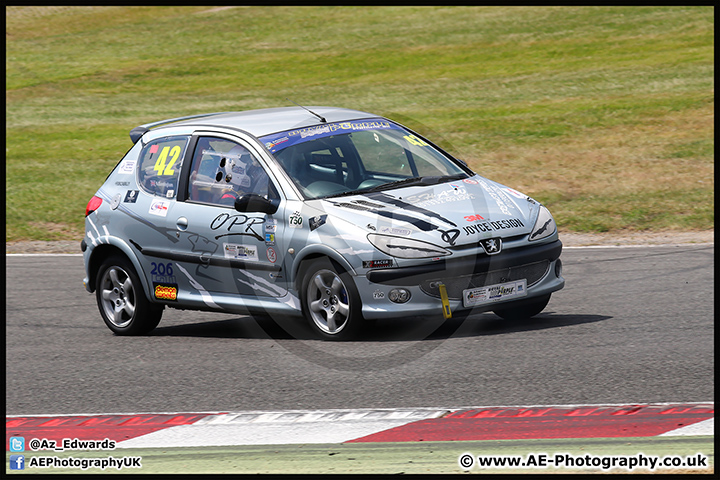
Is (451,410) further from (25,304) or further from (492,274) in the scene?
(25,304)

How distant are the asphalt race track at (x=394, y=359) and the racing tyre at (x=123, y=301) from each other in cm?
15

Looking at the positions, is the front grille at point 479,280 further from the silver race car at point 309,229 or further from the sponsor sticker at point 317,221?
the sponsor sticker at point 317,221

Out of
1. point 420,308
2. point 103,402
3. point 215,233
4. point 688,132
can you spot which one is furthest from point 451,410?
point 688,132

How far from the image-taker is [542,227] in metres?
7.60

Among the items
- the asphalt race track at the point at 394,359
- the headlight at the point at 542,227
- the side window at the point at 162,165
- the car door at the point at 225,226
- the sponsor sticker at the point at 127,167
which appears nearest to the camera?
the asphalt race track at the point at 394,359

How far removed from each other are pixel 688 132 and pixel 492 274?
43.3ft

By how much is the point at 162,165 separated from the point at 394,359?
294cm

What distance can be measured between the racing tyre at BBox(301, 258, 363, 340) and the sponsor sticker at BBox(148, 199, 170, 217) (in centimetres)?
152

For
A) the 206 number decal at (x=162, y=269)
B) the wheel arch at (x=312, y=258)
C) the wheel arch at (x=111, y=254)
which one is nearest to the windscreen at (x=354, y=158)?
the wheel arch at (x=312, y=258)

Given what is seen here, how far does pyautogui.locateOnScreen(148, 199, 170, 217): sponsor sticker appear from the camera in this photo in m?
8.26

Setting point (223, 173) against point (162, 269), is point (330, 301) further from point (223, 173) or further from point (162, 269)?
point (162, 269)

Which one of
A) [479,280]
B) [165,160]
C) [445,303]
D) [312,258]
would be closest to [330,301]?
[312,258]

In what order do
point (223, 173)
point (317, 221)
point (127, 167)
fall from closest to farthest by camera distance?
point (317, 221)
point (223, 173)
point (127, 167)

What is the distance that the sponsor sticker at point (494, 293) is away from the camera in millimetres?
7125
